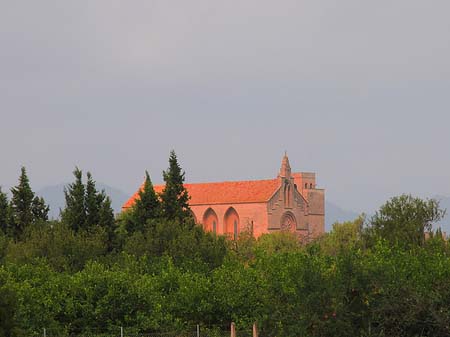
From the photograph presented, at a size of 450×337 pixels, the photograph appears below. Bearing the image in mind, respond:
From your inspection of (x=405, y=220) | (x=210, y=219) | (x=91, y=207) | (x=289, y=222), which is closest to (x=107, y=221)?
(x=91, y=207)

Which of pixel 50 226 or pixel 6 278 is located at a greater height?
pixel 50 226

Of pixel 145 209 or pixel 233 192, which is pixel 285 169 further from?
pixel 145 209

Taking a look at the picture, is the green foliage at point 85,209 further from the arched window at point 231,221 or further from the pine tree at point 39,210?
the arched window at point 231,221

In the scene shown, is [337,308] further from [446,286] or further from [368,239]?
[368,239]

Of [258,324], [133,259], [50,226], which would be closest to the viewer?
[258,324]

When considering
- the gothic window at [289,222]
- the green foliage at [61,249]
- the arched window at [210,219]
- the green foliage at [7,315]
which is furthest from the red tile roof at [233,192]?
the green foliage at [7,315]

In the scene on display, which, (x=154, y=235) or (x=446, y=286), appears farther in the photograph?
(x=154, y=235)

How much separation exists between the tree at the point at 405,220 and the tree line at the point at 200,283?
0.23 m

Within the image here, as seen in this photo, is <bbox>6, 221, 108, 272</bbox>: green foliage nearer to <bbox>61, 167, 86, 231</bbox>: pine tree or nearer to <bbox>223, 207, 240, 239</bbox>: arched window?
<bbox>61, 167, 86, 231</bbox>: pine tree

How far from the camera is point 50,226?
63625 millimetres

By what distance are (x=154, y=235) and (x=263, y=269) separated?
21229 mm

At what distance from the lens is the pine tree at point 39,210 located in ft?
219

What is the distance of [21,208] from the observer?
66.2 m

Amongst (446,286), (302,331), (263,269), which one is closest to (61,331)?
(263,269)
